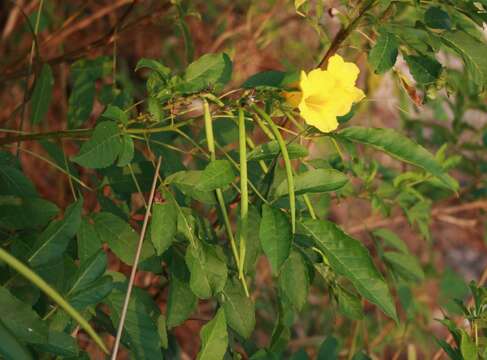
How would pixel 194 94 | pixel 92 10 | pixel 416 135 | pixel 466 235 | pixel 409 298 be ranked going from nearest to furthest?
pixel 194 94
pixel 409 298
pixel 416 135
pixel 92 10
pixel 466 235

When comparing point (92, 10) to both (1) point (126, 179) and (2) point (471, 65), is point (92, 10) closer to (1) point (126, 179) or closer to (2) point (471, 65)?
(1) point (126, 179)

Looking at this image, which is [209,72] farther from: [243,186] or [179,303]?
[179,303]

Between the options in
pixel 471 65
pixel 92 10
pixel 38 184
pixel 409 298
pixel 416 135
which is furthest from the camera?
pixel 92 10

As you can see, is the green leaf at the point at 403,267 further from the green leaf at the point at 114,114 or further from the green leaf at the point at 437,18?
the green leaf at the point at 114,114

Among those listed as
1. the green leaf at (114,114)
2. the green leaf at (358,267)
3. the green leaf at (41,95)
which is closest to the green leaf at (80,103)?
the green leaf at (41,95)

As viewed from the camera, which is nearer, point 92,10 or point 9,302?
point 9,302

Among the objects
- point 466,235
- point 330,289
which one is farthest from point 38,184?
point 466,235

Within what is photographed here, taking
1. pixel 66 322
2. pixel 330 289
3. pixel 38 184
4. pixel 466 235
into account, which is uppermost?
pixel 66 322

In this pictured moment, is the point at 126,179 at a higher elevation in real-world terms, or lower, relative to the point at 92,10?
higher

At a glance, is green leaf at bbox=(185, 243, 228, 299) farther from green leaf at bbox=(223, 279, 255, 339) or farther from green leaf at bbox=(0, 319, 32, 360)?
green leaf at bbox=(0, 319, 32, 360)
